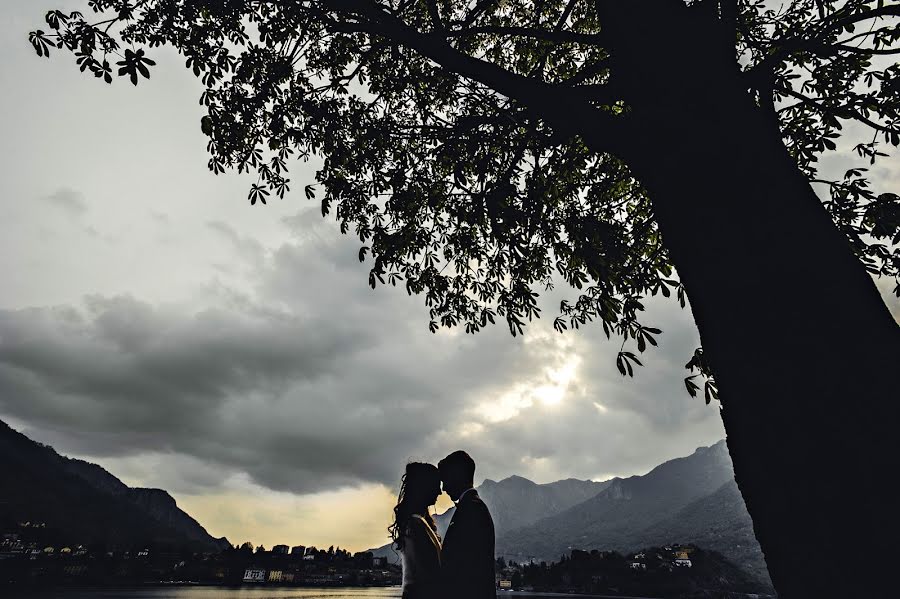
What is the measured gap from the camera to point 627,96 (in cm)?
343

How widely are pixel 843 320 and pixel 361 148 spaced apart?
24.8 ft

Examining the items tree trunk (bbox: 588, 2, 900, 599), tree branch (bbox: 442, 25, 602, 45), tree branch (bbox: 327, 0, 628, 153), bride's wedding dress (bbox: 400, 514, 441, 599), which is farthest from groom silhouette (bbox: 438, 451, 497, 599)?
tree branch (bbox: 442, 25, 602, 45)

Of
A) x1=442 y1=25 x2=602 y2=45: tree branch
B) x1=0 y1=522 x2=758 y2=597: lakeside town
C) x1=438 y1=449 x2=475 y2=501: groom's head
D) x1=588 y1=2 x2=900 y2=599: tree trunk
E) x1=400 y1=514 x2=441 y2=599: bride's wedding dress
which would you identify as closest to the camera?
x1=588 y1=2 x2=900 y2=599: tree trunk

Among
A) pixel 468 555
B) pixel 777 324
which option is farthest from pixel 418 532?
pixel 777 324

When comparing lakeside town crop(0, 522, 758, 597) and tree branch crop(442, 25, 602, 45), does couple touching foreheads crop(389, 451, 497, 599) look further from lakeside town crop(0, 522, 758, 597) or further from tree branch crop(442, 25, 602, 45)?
lakeside town crop(0, 522, 758, 597)

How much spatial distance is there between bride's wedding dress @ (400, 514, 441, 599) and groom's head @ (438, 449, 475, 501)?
1.15ft

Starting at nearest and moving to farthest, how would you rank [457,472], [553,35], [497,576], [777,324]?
1. [777,324]
2. [457,472]
3. [553,35]
4. [497,576]

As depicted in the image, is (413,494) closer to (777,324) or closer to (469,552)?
(469,552)

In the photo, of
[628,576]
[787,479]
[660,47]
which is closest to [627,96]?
[660,47]

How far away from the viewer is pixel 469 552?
141 inches

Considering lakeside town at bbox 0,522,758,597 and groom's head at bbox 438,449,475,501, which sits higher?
groom's head at bbox 438,449,475,501

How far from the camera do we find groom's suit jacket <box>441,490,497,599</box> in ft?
11.6

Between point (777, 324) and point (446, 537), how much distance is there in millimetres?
2769

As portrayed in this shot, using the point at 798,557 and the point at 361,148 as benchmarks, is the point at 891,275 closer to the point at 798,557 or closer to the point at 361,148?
the point at 798,557
